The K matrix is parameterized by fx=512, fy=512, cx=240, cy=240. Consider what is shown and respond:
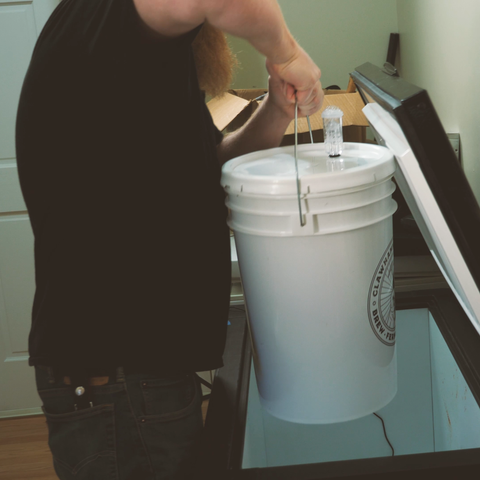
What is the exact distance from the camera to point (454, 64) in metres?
1.44

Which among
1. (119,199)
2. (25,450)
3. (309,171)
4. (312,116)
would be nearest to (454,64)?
(312,116)

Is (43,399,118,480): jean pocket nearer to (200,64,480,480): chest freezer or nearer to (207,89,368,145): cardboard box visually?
(200,64,480,480): chest freezer

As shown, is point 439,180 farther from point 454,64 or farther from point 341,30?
point 341,30

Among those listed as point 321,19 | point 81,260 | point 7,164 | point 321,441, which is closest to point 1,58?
point 7,164

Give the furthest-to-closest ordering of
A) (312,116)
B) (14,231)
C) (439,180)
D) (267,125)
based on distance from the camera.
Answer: (14,231), (312,116), (267,125), (439,180)

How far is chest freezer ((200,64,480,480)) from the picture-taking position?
0.57 m

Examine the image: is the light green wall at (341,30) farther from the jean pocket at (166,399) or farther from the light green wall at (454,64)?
the jean pocket at (166,399)

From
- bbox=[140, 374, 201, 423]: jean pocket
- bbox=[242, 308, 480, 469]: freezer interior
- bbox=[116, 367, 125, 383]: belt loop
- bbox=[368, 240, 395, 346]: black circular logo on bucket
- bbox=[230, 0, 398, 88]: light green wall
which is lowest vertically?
bbox=[242, 308, 480, 469]: freezer interior

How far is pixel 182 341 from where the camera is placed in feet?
2.92

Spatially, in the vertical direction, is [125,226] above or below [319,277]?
above

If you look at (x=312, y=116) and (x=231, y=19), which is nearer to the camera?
(x=231, y=19)

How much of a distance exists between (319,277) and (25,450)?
2075 mm

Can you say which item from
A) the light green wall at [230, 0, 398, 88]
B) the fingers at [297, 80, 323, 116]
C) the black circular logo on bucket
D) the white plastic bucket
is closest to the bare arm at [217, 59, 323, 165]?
the fingers at [297, 80, 323, 116]

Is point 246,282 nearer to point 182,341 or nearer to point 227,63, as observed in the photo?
point 182,341
